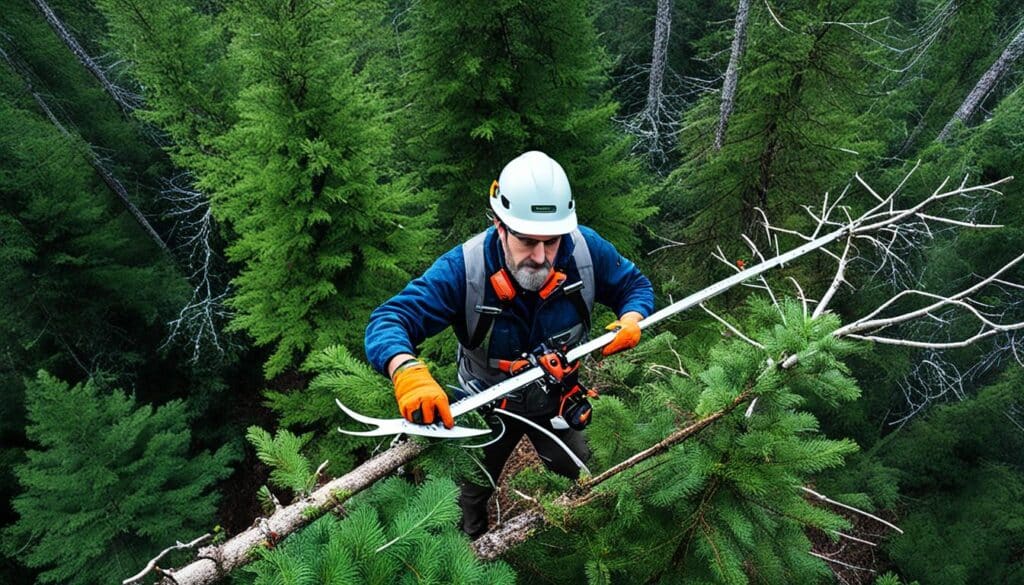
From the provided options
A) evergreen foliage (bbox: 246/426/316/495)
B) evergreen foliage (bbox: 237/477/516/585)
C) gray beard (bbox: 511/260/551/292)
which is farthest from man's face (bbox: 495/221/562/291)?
evergreen foliage (bbox: 246/426/316/495)

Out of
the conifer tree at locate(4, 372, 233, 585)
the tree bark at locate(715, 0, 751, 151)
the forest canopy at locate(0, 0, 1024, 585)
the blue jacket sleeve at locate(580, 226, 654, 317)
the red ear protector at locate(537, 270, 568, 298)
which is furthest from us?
the tree bark at locate(715, 0, 751, 151)

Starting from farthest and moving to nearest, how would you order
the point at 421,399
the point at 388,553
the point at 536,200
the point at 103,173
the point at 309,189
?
the point at 103,173 → the point at 309,189 → the point at 536,200 → the point at 421,399 → the point at 388,553

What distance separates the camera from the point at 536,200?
123 inches

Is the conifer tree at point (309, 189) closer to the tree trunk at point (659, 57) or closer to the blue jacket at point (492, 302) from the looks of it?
the blue jacket at point (492, 302)

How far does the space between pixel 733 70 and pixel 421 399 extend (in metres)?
7.75

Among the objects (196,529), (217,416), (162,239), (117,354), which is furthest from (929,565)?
(162,239)

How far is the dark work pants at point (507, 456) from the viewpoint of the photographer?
159 inches

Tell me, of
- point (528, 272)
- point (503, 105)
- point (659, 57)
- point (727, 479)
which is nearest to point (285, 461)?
point (528, 272)

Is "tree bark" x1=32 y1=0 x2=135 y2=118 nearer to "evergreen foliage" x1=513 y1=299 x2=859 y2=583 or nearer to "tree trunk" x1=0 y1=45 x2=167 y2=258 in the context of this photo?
"tree trunk" x1=0 y1=45 x2=167 y2=258

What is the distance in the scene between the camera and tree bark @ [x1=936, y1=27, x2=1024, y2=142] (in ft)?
31.7

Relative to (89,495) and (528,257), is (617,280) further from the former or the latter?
(89,495)

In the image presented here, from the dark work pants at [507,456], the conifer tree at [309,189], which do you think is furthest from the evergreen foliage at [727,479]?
the conifer tree at [309,189]

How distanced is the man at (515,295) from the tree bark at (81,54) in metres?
13.9

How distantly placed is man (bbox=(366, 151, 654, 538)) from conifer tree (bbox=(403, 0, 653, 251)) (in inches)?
165
